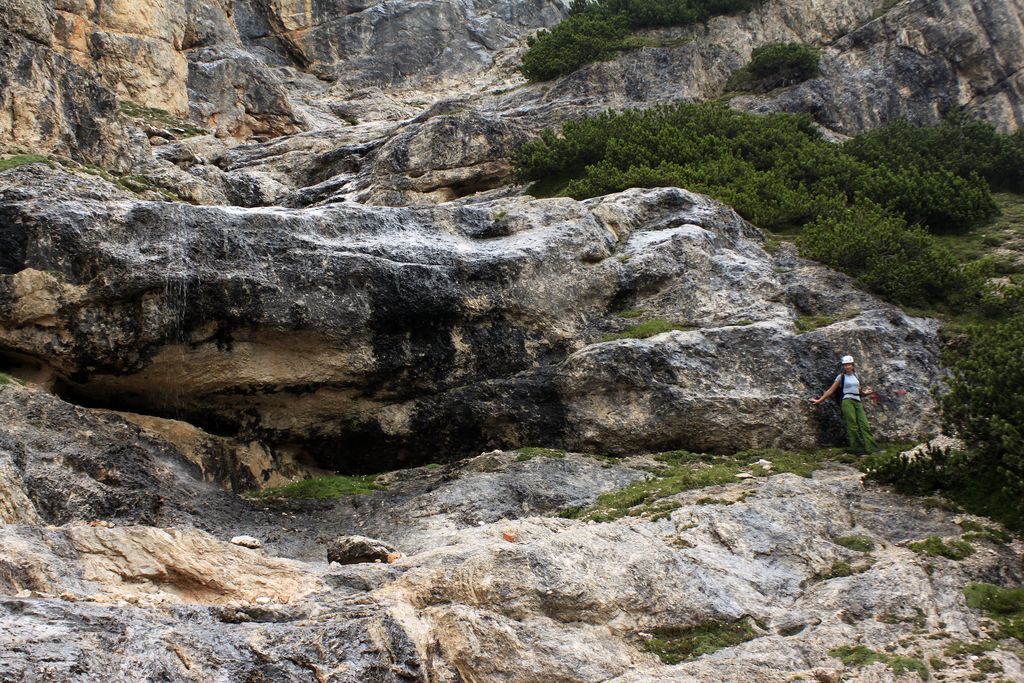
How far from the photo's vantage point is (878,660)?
356 inches

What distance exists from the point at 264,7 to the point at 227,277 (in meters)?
36.5

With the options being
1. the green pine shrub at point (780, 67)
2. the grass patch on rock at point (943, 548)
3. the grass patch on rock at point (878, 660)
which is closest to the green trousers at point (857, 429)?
the grass patch on rock at point (943, 548)

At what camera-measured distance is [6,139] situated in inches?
741

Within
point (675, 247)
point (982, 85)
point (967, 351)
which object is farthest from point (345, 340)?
point (982, 85)

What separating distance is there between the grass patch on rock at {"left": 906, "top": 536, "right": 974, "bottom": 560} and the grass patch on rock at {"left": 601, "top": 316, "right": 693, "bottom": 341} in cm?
587

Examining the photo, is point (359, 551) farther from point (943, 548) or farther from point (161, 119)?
point (161, 119)

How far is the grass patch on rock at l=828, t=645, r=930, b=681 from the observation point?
352 inches

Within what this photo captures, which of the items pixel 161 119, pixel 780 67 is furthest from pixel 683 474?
pixel 161 119

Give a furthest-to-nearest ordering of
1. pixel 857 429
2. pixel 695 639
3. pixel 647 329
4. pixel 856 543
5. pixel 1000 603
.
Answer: pixel 647 329, pixel 857 429, pixel 856 543, pixel 1000 603, pixel 695 639

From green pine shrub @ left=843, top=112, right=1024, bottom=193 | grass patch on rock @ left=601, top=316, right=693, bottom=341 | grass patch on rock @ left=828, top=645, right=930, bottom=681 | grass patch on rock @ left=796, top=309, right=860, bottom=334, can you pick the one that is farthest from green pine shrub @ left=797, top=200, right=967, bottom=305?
grass patch on rock @ left=828, top=645, right=930, bottom=681

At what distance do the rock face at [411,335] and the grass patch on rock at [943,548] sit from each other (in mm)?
4005

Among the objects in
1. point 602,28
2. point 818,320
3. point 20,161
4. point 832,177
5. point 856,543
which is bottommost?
point 856,543

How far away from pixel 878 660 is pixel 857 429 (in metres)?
6.22

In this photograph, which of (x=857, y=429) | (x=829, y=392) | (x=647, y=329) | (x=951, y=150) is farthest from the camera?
(x=951, y=150)
